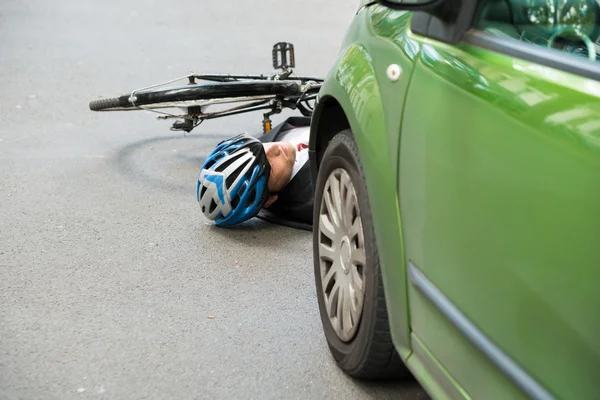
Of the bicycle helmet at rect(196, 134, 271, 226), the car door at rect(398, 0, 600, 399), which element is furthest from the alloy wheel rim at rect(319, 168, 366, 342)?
the bicycle helmet at rect(196, 134, 271, 226)

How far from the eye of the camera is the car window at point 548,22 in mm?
1620

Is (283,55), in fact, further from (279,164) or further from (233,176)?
(233,176)

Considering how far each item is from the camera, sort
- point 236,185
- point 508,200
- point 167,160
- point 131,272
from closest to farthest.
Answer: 1. point 508,200
2. point 131,272
3. point 236,185
4. point 167,160

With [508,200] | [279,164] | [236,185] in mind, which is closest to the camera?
[508,200]

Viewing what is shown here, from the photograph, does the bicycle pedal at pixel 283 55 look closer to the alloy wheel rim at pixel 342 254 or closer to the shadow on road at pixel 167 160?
the shadow on road at pixel 167 160

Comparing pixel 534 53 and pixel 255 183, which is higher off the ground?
pixel 534 53

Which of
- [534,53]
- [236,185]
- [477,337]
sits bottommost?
[236,185]

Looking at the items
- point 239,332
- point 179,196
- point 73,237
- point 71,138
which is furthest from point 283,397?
point 71,138

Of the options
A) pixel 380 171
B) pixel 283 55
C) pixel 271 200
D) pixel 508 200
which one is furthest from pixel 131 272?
pixel 508 200

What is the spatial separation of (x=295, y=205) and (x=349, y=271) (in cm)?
149

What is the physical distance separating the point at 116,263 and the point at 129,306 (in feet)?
1.49

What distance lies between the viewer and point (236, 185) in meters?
3.75

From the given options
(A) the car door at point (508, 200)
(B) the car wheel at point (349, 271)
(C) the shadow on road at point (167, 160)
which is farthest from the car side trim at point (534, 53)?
(C) the shadow on road at point (167, 160)

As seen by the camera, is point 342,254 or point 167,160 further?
point 167,160
